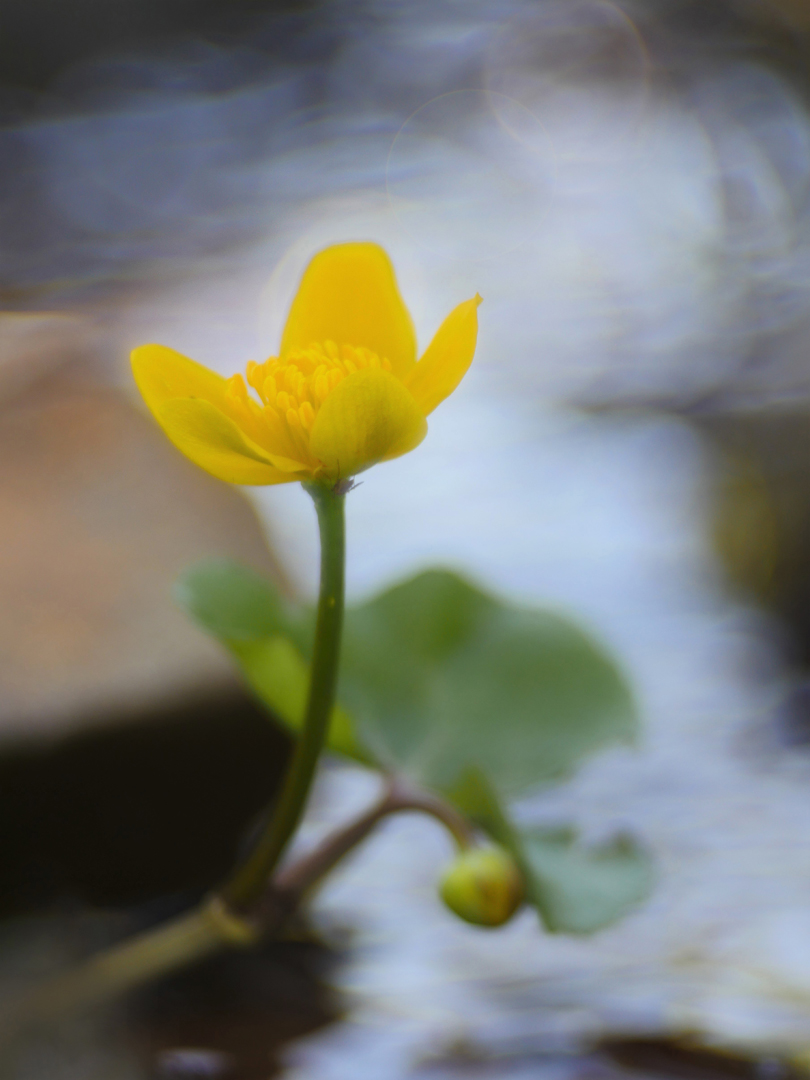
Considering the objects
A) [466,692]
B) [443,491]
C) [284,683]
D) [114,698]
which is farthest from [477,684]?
[443,491]

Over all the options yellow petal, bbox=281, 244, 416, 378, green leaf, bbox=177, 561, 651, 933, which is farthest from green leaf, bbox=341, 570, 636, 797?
yellow petal, bbox=281, 244, 416, 378

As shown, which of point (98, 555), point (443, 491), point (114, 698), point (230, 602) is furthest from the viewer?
point (443, 491)

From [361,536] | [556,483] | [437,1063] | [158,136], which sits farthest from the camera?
[158,136]

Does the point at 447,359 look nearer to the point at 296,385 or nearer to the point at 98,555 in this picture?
the point at 296,385

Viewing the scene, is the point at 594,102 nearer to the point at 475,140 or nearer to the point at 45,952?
the point at 475,140

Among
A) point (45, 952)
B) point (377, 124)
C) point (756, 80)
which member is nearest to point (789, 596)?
point (45, 952)

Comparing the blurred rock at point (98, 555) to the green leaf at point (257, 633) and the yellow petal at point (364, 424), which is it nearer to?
the green leaf at point (257, 633)
